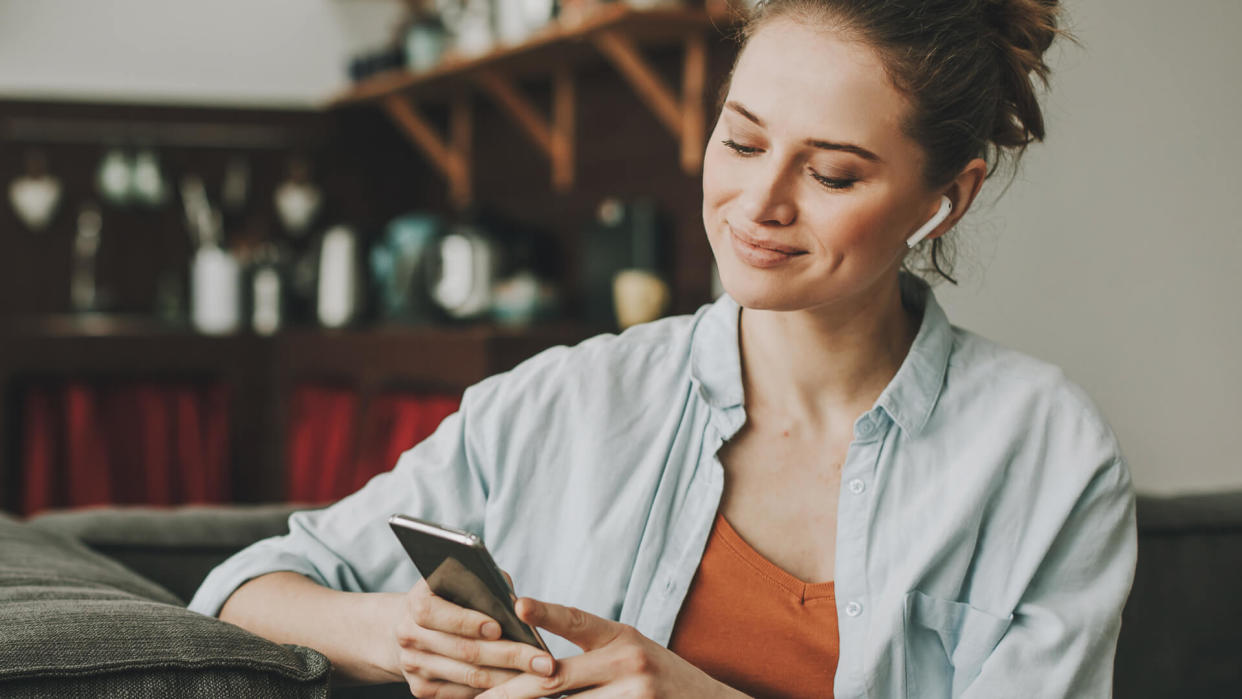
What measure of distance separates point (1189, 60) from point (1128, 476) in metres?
0.78

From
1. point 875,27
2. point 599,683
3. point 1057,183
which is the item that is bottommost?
point 599,683

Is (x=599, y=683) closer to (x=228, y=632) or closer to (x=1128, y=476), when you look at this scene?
(x=228, y=632)

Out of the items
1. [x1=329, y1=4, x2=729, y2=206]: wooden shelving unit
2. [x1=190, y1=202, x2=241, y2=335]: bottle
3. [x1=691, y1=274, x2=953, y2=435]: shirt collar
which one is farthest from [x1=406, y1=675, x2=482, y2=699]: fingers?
[x1=190, y1=202, x2=241, y2=335]: bottle

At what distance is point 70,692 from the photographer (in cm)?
85

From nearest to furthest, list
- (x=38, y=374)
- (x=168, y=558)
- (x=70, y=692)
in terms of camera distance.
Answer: (x=70, y=692), (x=168, y=558), (x=38, y=374)

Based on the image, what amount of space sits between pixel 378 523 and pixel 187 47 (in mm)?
3590

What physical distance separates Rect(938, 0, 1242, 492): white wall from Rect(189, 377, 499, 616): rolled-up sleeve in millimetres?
776

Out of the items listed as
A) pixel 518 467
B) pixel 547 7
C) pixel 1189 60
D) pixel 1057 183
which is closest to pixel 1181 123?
pixel 1189 60

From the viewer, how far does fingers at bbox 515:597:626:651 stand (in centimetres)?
86

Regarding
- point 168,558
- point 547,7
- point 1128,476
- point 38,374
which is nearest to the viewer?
point 1128,476

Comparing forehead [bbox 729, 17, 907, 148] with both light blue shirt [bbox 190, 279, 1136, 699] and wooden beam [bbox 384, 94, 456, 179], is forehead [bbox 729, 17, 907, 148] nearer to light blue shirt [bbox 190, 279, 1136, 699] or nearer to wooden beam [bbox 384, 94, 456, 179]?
light blue shirt [bbox 190, 279, 1136, 699]

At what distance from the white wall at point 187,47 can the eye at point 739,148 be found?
3537 mm

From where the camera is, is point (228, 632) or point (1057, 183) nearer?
point (228, 632)

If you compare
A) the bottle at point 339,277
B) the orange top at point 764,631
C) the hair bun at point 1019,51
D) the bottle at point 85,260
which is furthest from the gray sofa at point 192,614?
the bottle at point 85,260
